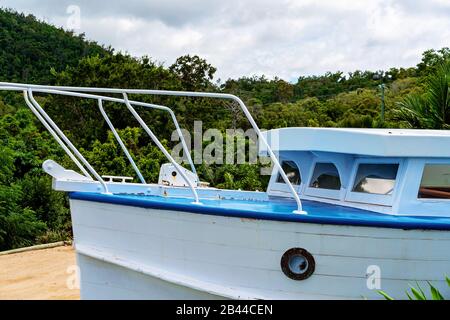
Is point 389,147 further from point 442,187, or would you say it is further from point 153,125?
point 153,125

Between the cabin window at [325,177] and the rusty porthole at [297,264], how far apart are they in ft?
5.11

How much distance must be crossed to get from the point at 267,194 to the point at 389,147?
8.04ft

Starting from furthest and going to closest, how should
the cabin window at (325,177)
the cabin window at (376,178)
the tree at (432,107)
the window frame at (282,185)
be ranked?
1. the tree at (432,107)
2. the window frame at (282,185)
3. the cabin window at (325,177)
4. the cabin window at (376,178)

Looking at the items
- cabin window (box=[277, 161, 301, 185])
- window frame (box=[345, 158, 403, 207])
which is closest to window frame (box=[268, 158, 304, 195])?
cabin window (box=[277, 161, 301, 185])

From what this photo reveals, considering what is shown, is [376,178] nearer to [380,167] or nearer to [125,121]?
[380,167]

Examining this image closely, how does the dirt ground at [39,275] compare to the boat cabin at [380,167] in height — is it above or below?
below

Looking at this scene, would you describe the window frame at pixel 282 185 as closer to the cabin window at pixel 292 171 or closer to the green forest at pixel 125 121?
the cabin window at pixel 292 171

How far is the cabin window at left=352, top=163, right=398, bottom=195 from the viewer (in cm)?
637

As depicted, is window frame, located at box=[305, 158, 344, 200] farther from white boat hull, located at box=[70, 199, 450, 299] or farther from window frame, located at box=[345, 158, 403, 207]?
white boat hull, located at box=[70, 199, 450, 299]

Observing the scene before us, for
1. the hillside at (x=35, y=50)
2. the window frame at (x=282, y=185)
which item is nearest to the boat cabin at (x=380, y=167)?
the window frame at (x=282, y=185)

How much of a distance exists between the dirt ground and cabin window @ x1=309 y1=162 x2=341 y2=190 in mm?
4142

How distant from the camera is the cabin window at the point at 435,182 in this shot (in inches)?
245

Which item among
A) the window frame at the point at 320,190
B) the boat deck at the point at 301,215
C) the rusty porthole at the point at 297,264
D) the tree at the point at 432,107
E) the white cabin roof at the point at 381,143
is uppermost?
the tree at the point at 432,107

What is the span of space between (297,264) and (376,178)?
4.46 feet
